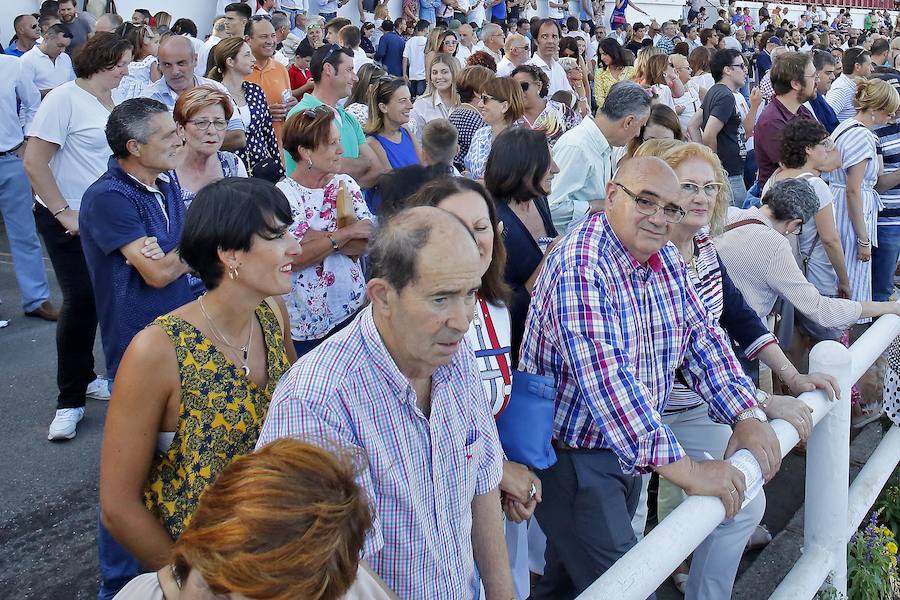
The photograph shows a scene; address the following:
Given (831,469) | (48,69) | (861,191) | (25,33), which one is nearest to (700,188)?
(831,469)

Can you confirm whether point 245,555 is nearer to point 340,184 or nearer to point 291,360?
point 291,360

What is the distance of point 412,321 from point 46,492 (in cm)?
301

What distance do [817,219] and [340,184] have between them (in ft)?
10.2

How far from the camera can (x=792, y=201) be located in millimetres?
4492

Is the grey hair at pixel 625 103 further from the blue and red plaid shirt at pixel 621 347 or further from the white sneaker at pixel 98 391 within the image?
the white sneaker at pixel 98 391

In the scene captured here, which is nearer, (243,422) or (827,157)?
(243,422)

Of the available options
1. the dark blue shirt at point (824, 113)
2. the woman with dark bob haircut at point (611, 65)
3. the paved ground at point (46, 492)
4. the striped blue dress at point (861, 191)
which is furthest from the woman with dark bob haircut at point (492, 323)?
the woman with dark bob haircut at point (611, 65)

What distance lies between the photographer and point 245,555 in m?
1.33

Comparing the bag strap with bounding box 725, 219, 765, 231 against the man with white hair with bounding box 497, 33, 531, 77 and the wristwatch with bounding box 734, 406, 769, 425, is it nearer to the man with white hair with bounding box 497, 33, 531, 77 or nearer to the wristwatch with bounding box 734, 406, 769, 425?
the wristwatch with bounding box 734, 406, 769, 425

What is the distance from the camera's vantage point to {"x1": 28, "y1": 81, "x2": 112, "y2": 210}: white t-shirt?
4.62 metres

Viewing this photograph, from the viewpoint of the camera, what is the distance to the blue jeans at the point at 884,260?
6367mm

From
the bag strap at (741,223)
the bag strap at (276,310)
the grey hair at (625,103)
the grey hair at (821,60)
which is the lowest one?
the grey hair at (821,60)

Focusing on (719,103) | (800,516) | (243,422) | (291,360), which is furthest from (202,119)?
(719,103)

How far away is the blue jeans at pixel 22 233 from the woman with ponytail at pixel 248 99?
5.78 feet
